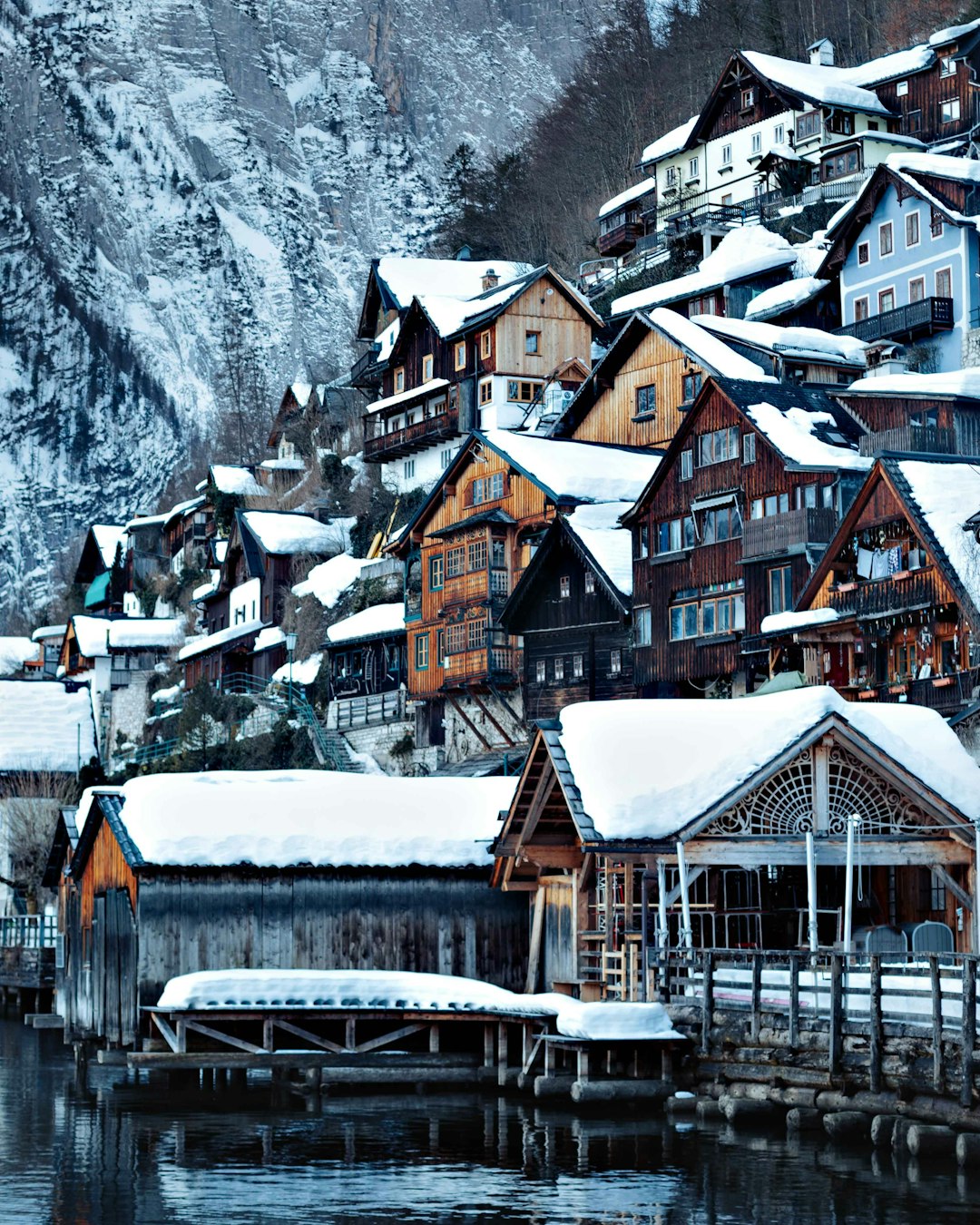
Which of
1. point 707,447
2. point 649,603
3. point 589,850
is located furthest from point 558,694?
point 589,850

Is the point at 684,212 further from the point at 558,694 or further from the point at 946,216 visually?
the point at 558,694

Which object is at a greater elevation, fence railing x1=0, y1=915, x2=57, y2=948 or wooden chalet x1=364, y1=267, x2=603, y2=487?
wooden chalet x1=364, y1=267, x2=603, y2=487

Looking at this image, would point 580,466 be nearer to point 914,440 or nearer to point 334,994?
point 914,440

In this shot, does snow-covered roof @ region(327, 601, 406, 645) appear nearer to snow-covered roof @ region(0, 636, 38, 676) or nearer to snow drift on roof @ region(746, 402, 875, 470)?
snow drift on roof @ region(746, 402, 875, 470)

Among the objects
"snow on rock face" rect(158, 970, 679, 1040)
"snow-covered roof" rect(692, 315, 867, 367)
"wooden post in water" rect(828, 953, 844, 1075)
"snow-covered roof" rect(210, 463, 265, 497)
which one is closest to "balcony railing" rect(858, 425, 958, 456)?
"snow-covered roof" rect(692, 315, 867, 367)

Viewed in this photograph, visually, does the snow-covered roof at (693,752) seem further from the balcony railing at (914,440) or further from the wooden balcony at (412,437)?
the wooden balcony at (412,437)

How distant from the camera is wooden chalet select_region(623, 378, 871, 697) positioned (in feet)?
192

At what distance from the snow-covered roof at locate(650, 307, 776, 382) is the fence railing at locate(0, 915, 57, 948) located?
2630cm

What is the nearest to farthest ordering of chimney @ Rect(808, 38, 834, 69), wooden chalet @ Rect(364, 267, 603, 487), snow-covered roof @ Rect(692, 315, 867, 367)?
snow-covered roof @ Rect(692, 315, 867, 367) < wooden chalet @ Rect(364, 267, 603, 487) < chimney @ Rect(808, 38, 834, 69)

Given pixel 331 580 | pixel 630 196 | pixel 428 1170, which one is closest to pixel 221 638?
pixel 331 580

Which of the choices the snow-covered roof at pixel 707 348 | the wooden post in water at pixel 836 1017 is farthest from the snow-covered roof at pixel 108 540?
the wooden post in water at pixel 836 1017

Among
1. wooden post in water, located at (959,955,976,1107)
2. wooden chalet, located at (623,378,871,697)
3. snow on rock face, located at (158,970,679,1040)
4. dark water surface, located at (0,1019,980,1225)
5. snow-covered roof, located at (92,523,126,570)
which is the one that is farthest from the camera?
snow-covered roof, located at (92,523,126,570)

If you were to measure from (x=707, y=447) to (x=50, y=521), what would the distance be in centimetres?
13531

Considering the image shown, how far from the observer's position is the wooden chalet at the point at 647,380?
226 ft
